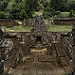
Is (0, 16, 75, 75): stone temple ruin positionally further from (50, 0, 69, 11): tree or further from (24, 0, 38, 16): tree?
(50, 0, 69, 11): tree

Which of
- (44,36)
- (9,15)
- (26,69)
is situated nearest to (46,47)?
(44,36)

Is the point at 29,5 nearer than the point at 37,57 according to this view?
No

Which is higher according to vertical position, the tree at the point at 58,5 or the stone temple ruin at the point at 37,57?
the tree at the point at 58,5

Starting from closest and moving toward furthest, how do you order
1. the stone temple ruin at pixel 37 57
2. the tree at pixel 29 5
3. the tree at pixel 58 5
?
the stone temple ruin at pixel 37 57 < the tree at pixel 29 5 < the tree at pixel 58 5

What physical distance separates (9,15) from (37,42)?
2437 centimetres

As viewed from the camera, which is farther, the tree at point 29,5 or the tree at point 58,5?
the tree at point 58,5

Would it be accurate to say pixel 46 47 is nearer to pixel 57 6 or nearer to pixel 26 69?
pixel 26 69

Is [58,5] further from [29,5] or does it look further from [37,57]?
[37,57]

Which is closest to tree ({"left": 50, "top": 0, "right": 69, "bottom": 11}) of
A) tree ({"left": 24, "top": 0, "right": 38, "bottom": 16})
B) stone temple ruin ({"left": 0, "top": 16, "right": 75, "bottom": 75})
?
tree ({"left": 24, "top": 0, "right": 38, "bottom": 16})

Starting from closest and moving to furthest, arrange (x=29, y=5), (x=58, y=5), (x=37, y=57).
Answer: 1. (x=37, y=57)
2. (x=29, y=5)
3. (x=58, y=5)

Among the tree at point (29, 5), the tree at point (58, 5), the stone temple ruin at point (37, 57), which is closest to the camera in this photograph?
the stone temple ruin at point (37, 57)

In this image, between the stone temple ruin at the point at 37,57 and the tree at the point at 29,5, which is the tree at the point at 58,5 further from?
the stone temple ruin at the point at 37,57

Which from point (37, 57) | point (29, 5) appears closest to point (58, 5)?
point (29, 5)

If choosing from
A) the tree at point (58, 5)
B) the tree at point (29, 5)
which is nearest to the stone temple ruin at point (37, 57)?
the tree at point (29, 5)
